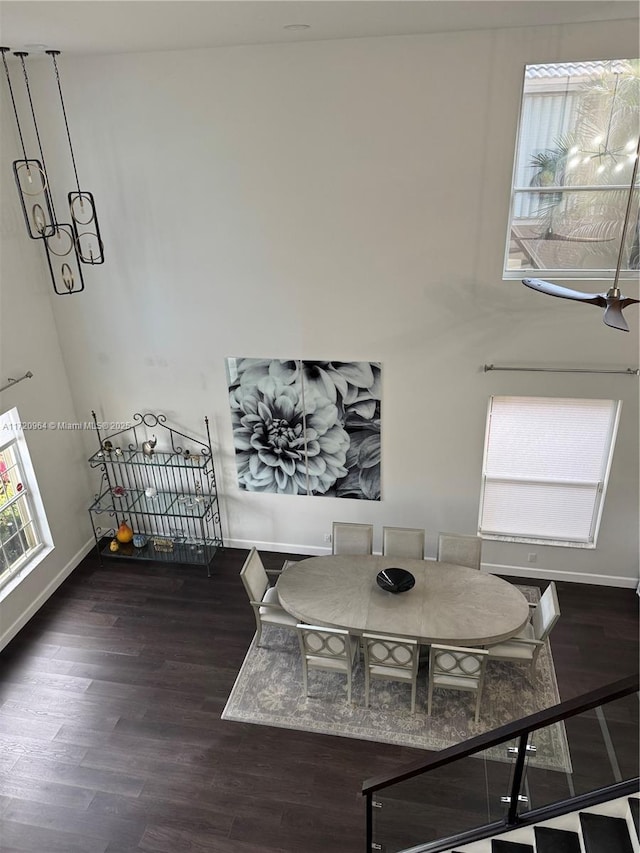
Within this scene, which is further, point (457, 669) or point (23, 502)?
point (23, 502)

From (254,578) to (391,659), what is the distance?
4.95ft

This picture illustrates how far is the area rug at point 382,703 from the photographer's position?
200 inches

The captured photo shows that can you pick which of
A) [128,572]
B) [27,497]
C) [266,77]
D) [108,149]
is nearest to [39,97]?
[108,149]

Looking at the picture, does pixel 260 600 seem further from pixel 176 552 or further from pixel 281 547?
pixel 176 552

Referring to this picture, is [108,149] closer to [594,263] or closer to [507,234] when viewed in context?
[507,234]

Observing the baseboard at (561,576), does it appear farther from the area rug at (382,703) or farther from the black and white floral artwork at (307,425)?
the black and white floral artwork at (307,425)

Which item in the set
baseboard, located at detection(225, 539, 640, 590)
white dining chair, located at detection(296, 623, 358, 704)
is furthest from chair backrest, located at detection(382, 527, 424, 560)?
white dining chair, located at detection(296, 623, 358, 704)

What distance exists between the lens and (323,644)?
520cm

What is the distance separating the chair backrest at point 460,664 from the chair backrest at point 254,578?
174 centimetres

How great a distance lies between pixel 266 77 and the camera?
517 cm

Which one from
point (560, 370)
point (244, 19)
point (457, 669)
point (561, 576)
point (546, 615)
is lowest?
point (561, 576)

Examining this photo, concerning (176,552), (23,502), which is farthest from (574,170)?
(23,502)

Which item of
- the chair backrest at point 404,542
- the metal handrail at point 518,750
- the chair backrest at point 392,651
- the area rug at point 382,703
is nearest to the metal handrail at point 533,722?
the metal handrail at point 518,750

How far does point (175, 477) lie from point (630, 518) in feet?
16.2
